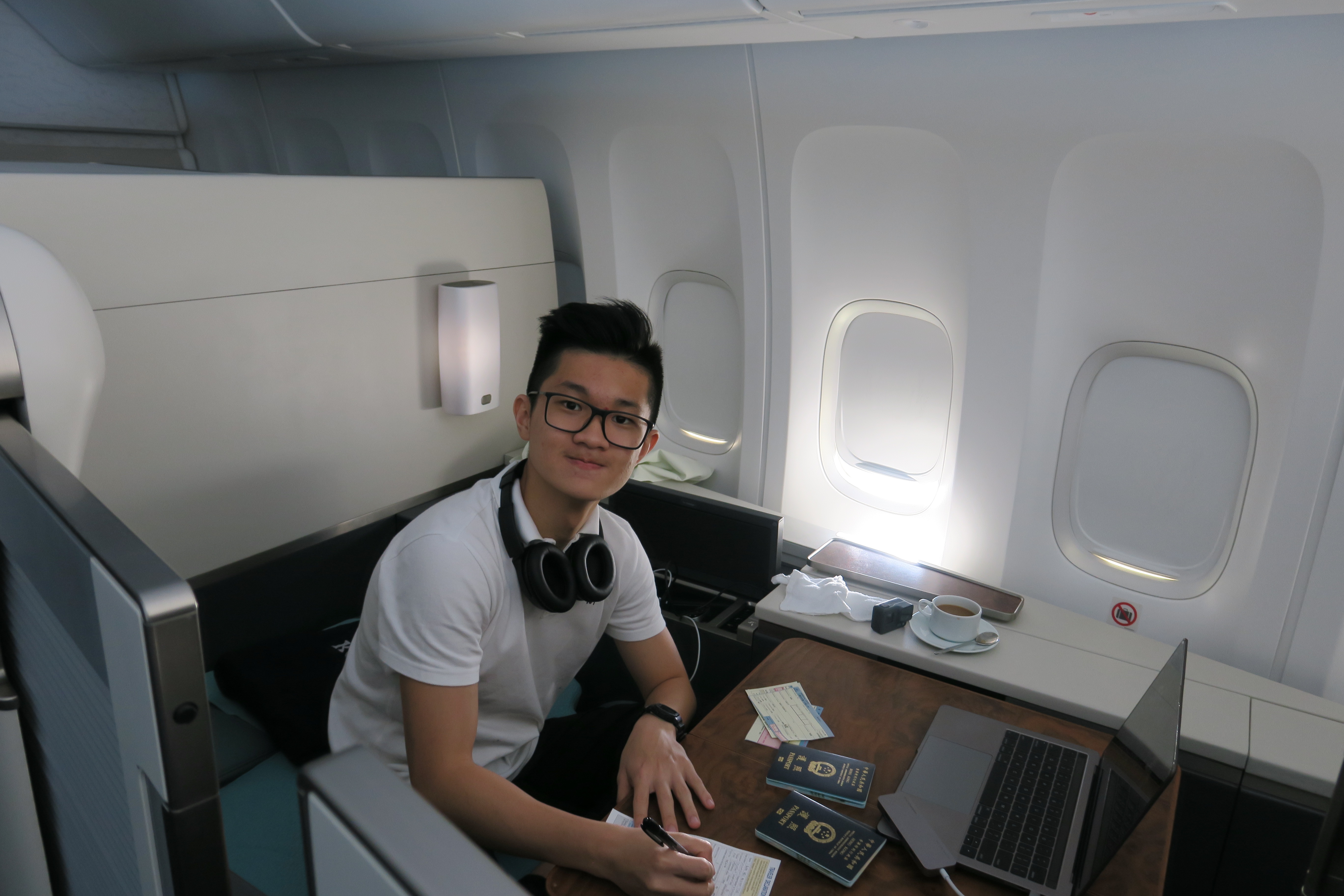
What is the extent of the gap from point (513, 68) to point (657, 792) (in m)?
2.72

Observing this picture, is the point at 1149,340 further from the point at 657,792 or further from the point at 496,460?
the point at 496,460

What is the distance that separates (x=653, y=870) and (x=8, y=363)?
1.14 m

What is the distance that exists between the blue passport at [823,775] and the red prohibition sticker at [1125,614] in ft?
4.25

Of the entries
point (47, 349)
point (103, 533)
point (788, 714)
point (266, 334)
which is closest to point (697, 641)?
point (788, 714)

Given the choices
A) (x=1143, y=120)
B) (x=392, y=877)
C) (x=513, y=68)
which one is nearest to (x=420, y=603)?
(x=392, y=877)

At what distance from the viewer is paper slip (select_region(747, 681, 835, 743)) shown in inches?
71.2

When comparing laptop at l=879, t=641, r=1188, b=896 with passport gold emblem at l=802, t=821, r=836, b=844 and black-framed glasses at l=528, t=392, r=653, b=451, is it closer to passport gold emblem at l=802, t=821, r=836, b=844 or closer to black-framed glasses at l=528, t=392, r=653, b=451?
passport gold emblem at l=802, t=821, r=836, b=844

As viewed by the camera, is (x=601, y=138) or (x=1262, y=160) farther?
(x=601, y=138)

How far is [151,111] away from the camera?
456 cm

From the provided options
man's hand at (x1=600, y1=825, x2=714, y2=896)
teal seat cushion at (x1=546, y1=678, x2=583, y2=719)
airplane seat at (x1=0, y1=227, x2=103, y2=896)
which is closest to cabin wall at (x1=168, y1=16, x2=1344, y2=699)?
teal seat cushion at (x1=546, y1=678, x2=583, y2=719)

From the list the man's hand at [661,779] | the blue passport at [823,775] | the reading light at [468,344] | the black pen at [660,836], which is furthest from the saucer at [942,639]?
the reading light at [468,344]

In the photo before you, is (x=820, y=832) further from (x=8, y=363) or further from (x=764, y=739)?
(x=8, y=363)

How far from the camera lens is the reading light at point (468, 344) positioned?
2.91m

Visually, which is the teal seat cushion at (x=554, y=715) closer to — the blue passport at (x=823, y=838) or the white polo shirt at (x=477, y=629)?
the white polo shirt at (x=477, y=629)
